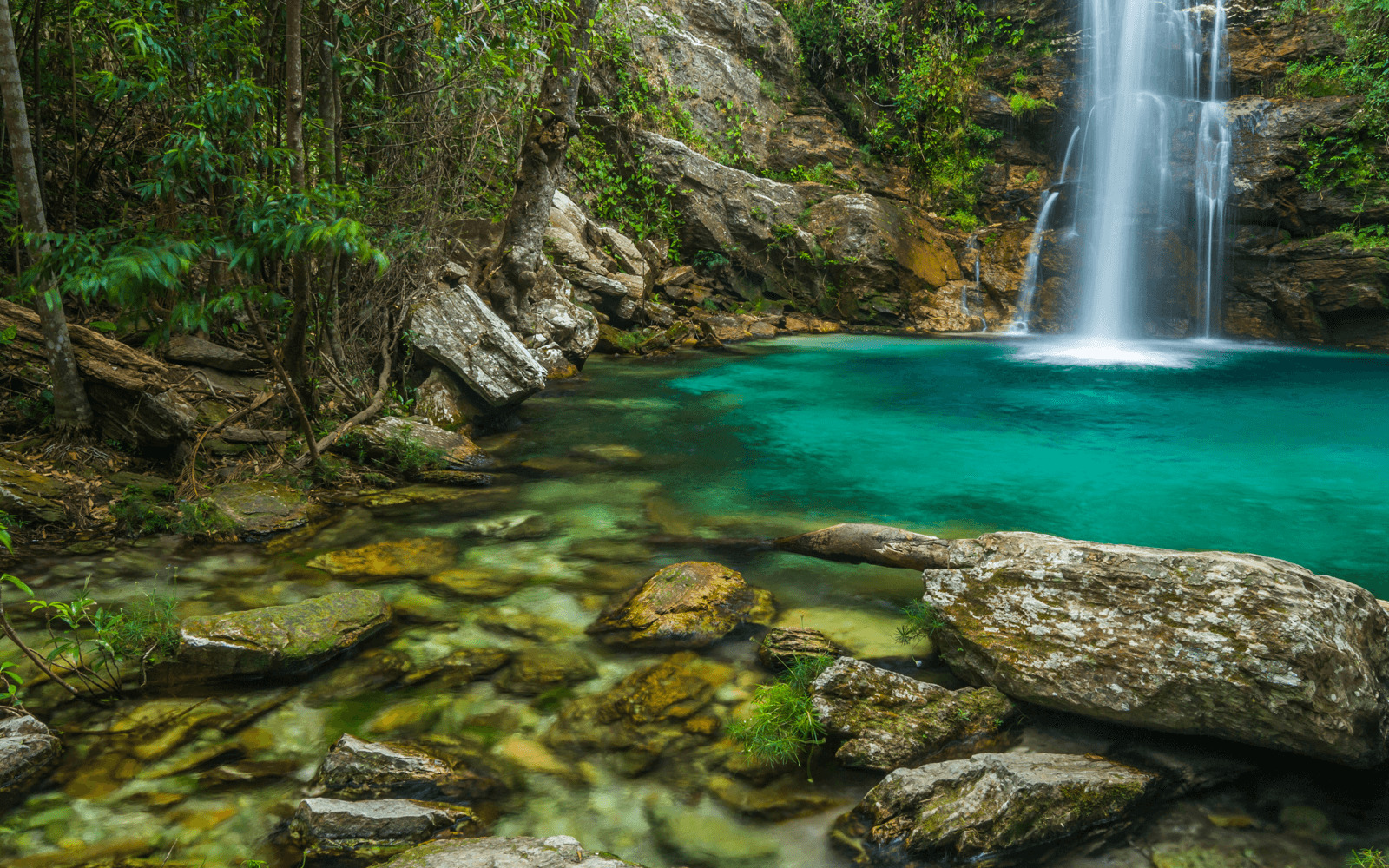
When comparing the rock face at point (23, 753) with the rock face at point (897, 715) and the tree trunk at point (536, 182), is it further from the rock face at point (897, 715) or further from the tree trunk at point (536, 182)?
the tree trunk at point (536, 182)

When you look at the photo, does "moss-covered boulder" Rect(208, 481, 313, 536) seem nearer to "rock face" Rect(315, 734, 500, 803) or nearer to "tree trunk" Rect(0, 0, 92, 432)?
"tree trunk" Rect(0, 0, 92, 432)

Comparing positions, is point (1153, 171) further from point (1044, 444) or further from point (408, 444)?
point (408, 444)

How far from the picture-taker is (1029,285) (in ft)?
64.6

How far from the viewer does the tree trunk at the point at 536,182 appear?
9344 mm

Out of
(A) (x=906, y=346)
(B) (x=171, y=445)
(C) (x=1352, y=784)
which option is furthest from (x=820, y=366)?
(C) (x=1352, y=784)

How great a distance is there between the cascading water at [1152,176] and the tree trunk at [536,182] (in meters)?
14.4

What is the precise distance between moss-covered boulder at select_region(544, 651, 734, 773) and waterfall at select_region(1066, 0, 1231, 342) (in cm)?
1873

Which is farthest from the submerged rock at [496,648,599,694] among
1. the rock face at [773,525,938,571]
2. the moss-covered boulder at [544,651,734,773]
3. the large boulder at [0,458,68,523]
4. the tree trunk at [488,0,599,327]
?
the tree trunk at [488,0,599,327]

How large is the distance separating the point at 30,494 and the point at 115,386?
3.04ft

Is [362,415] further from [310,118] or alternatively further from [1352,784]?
[1352,784]

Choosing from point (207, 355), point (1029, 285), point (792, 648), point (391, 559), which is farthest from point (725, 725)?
point (1029, 285)

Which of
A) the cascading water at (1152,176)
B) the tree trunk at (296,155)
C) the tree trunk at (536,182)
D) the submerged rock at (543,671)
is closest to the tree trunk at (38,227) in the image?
the tree trunk at (296,155)

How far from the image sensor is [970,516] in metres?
6.19

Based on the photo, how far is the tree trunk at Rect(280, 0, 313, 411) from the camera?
15.0ft
